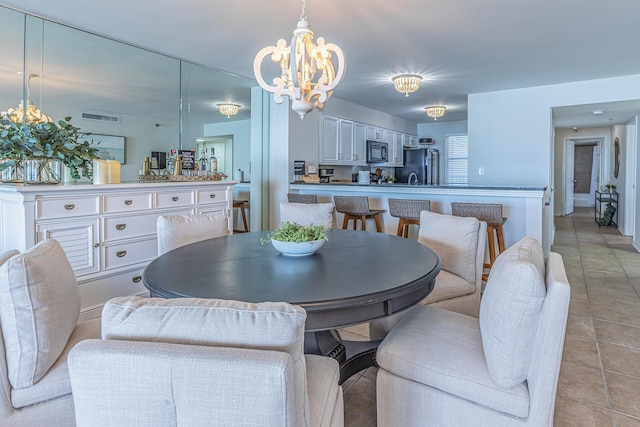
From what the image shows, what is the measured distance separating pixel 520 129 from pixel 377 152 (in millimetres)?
2410

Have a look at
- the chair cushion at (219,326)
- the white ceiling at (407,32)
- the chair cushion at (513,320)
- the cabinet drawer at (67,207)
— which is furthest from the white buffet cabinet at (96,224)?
the chair cushion at (513,320)

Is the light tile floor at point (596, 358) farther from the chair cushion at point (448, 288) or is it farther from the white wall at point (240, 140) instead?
the white wall at point (240, 140)

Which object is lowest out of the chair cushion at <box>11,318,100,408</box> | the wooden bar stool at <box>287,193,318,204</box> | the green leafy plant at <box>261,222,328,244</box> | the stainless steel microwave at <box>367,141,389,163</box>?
the chair cushion at <box>11,318,100,408</box>

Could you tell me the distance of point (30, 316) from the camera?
1.20 m

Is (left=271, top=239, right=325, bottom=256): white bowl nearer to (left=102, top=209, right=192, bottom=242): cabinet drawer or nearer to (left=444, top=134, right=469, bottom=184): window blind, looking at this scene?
(left=102, top=209, right=192, bottom=242): cabinet drawer

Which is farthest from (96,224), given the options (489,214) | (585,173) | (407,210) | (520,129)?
(585,173)

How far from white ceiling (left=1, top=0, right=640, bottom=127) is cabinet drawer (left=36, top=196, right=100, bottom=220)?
4.68 ft

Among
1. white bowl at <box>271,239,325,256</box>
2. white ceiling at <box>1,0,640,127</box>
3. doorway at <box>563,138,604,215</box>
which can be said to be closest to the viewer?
white bowl at <box>271,239,325,256</box>

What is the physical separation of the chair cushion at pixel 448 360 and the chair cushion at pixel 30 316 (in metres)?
1.17

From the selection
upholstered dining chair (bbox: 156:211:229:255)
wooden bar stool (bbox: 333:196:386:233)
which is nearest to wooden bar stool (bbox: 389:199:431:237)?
wooden bar stool (bbox: 333:196:386:233)

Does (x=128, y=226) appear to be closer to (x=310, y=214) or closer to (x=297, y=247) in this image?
(x=310, y=214)

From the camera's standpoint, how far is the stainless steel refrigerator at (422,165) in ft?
26.8

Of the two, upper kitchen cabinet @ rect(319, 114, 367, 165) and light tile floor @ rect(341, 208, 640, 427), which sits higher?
upper kitchen cabinet @ rect(319, 114, 367, 165)

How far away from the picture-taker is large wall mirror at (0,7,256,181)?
10.2 ft
